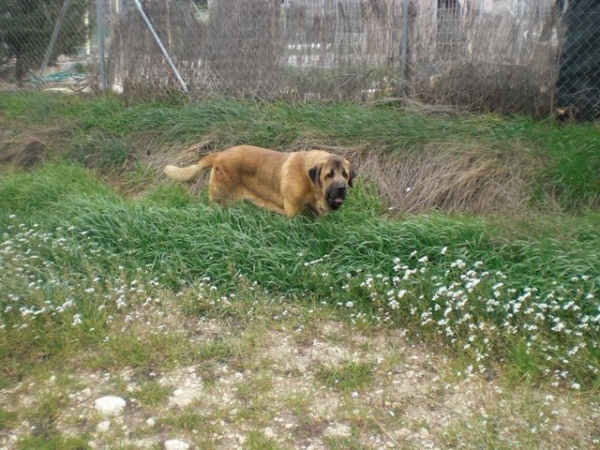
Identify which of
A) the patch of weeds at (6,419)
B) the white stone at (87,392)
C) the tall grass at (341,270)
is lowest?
the patch of weeds at (6,419)

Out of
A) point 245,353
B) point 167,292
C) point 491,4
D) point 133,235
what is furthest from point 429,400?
point 491,4

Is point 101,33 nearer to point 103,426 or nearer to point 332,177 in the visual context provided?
point 332,177

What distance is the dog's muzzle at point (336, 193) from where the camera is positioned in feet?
18.6

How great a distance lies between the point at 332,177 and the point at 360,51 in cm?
363

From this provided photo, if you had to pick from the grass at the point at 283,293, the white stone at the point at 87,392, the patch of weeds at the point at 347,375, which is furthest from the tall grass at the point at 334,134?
the white stone at the point at 87,392

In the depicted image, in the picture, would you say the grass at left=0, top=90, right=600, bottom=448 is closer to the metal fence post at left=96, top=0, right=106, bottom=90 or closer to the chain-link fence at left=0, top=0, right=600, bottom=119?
the chain-link fence at left=0, top=0, right=600, bottom=119

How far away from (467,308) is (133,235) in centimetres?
306

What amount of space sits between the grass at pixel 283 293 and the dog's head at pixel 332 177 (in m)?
0.27

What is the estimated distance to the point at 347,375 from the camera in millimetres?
4281

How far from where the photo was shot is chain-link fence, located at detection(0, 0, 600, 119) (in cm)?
815

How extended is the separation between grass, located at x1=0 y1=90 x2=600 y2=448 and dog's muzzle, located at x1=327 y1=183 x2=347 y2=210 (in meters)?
0.21

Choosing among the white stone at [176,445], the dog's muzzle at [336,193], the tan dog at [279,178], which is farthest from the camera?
the tan dog at [279,178]

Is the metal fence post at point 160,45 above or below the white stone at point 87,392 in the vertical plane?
above

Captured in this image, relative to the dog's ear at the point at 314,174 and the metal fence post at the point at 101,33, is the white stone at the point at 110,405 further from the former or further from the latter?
the metal fence post at the point at 101,33
